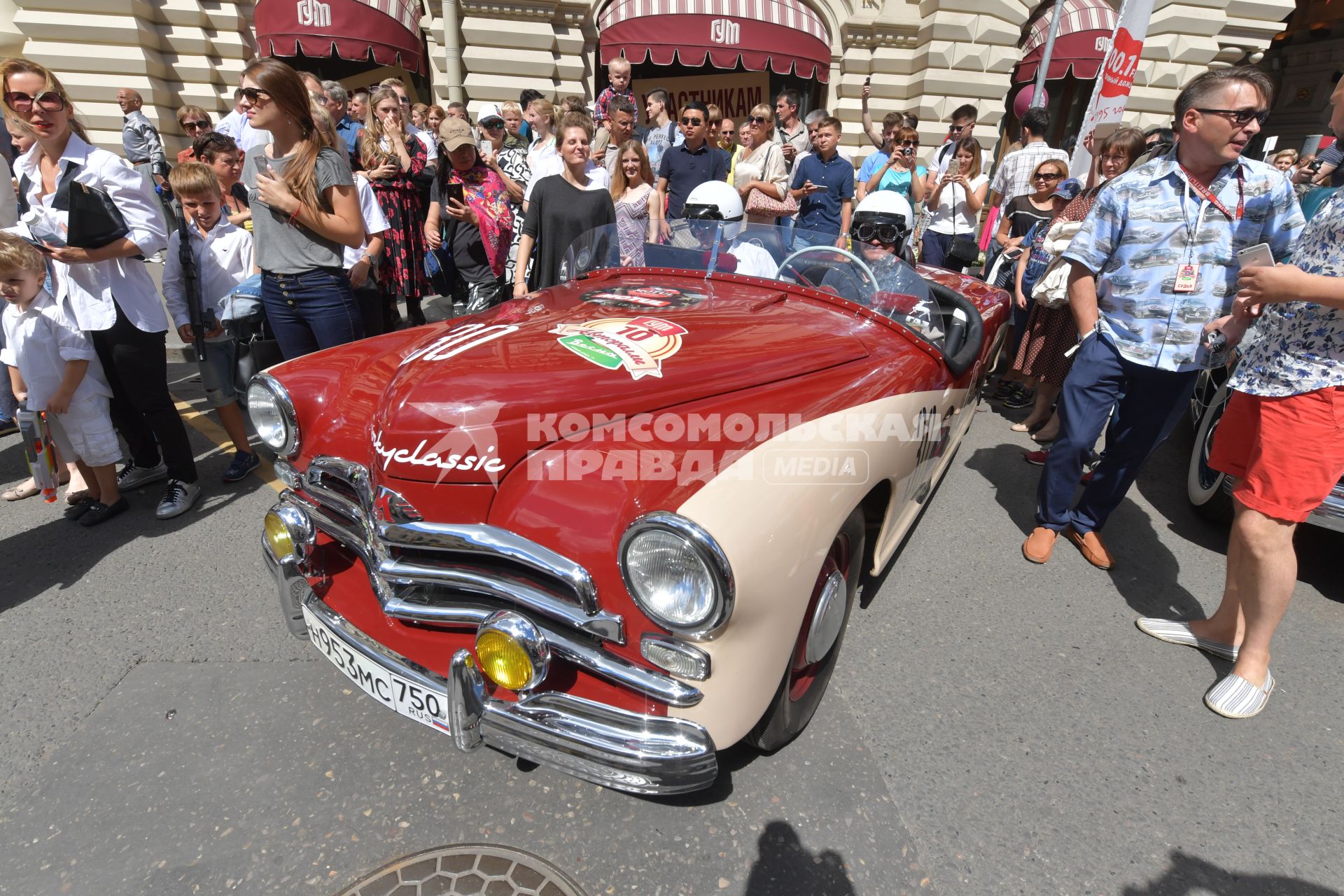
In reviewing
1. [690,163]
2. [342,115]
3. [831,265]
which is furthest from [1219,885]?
[342,115]

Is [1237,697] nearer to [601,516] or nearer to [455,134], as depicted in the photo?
[601,516]

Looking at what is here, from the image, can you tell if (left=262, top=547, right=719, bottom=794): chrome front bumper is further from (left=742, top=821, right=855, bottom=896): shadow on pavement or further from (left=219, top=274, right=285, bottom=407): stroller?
(left=219, top=274, right=285, bottom=407): stroller

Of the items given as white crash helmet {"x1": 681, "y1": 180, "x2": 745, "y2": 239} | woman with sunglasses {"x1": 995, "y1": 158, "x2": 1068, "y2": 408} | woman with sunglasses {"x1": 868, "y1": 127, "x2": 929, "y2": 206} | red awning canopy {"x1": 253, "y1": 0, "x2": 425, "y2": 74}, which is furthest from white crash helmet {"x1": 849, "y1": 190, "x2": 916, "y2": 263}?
red awning canopy {"x1": 253, "y1": 0, "x2": 425, "y2": 74}

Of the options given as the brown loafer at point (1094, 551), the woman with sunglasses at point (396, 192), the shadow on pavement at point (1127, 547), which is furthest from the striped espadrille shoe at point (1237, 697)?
the woman with sunglasses at point (396, 192)

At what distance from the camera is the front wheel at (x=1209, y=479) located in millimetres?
3475

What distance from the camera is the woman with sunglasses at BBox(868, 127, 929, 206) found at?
6164 millimetres

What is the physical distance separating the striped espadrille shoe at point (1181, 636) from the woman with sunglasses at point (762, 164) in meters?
3.79

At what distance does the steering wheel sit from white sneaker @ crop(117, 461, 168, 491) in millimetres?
3516

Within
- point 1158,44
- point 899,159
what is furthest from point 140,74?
point 1158,44

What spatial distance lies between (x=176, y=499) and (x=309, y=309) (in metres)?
1.24

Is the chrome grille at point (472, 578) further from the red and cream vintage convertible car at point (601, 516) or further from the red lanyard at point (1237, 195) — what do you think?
the red lanyard at point (1237, 195)

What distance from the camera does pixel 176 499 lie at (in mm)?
3410

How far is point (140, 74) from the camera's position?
32.9ft

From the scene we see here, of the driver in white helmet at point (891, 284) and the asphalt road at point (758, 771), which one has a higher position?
the driver in white helmet at point (891, 284)
